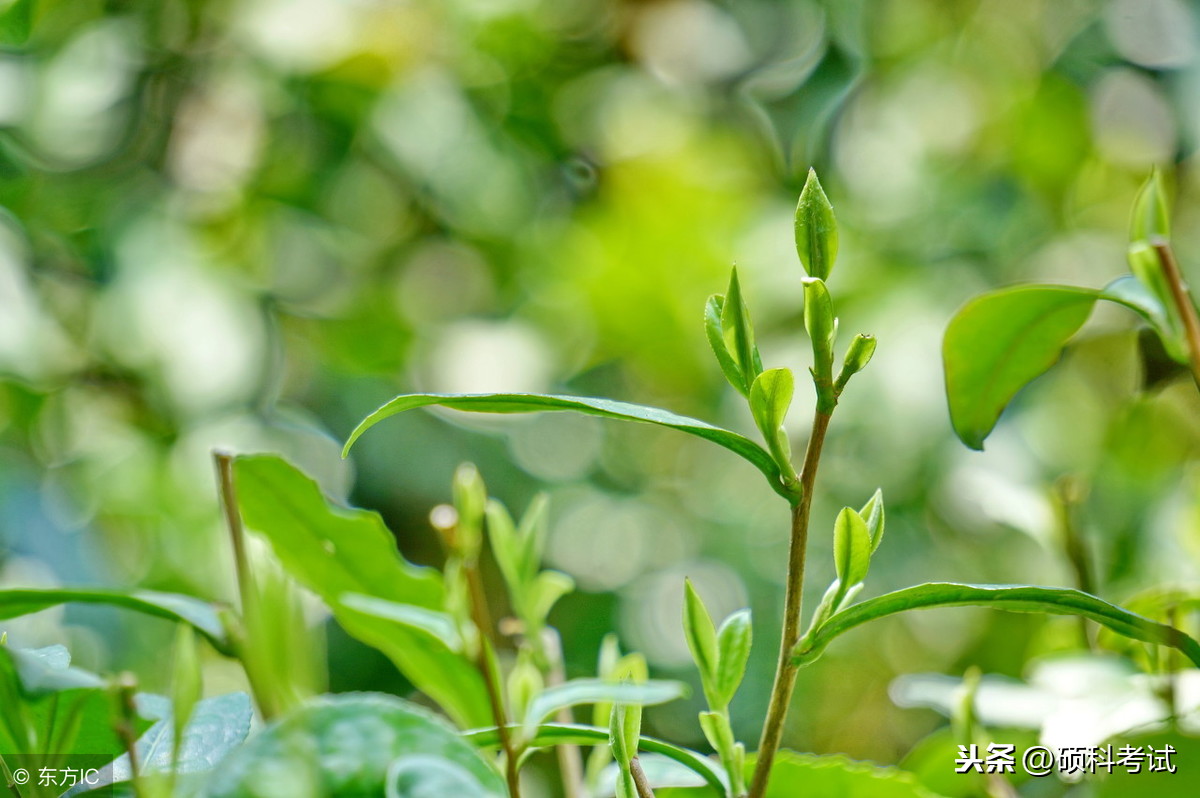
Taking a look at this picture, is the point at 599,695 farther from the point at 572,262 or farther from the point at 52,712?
the point at 572,262

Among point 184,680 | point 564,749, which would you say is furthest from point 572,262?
point 184,680

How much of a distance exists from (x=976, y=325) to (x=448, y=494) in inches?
31.4

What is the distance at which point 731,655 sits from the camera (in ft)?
0.85

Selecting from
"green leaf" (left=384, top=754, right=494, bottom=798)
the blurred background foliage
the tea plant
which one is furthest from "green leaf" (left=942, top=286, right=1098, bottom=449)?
the blurred background foliage

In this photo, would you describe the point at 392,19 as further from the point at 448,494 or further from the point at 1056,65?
the point at 1056,65

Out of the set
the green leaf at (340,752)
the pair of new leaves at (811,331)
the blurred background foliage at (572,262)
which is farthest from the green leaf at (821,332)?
the blurred background foliage at (572,262)

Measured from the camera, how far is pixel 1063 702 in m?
0.36

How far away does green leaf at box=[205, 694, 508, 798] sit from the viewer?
174 millimetres

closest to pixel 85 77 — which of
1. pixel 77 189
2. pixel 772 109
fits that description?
pixel 77 189

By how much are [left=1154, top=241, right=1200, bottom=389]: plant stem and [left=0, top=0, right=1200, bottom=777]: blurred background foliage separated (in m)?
0.53

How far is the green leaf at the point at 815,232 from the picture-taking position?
232mm

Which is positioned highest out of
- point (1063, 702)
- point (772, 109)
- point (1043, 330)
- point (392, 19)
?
point (392, 19)

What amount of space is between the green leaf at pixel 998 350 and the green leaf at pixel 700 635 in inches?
4.3

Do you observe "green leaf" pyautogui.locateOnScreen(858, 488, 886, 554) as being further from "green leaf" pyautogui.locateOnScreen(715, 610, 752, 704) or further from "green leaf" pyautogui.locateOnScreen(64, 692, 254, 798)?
"green leaf" pyautogui.locateOnScreen(64, 692, 254, 798)
